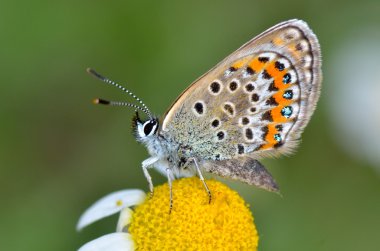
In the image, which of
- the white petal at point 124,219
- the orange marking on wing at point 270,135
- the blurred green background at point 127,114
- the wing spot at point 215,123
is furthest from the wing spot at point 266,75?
the blurred green background at point 127,114

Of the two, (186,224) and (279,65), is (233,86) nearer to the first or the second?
(279,65)

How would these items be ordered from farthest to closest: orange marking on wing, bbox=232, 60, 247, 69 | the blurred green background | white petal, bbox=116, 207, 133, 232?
the blurred green background → orange marking on wing, bbox=232, 60, 247, 69 → white petal, bbox=116, 207, 133, 232

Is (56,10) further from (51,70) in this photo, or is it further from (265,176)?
(265,176)

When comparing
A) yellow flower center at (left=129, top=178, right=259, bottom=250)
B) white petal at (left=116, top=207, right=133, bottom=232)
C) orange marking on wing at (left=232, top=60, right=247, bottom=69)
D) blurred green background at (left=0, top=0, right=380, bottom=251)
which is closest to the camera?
yellow flower center at (left=129, top=178, right=259, bottom=250)

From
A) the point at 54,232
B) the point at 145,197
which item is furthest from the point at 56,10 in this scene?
the point at 145,197

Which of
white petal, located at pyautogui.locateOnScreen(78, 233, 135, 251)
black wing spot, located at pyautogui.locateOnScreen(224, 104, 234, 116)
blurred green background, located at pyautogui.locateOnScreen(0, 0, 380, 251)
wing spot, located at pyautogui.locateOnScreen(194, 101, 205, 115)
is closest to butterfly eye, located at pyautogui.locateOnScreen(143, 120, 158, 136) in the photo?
wing spot, located at pyautogui.locateOnScreen(194, 101, 205, 115)

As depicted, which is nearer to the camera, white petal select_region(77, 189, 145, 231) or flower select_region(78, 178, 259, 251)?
flower select_region(78, 178, 259, 251)

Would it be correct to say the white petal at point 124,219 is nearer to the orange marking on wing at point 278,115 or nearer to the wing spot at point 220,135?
the wing spot at point 220,135

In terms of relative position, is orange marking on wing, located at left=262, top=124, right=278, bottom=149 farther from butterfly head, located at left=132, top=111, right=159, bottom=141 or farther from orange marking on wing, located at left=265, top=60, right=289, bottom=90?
butterfly head, located at left=132, top=111, right=159, bottom=141
